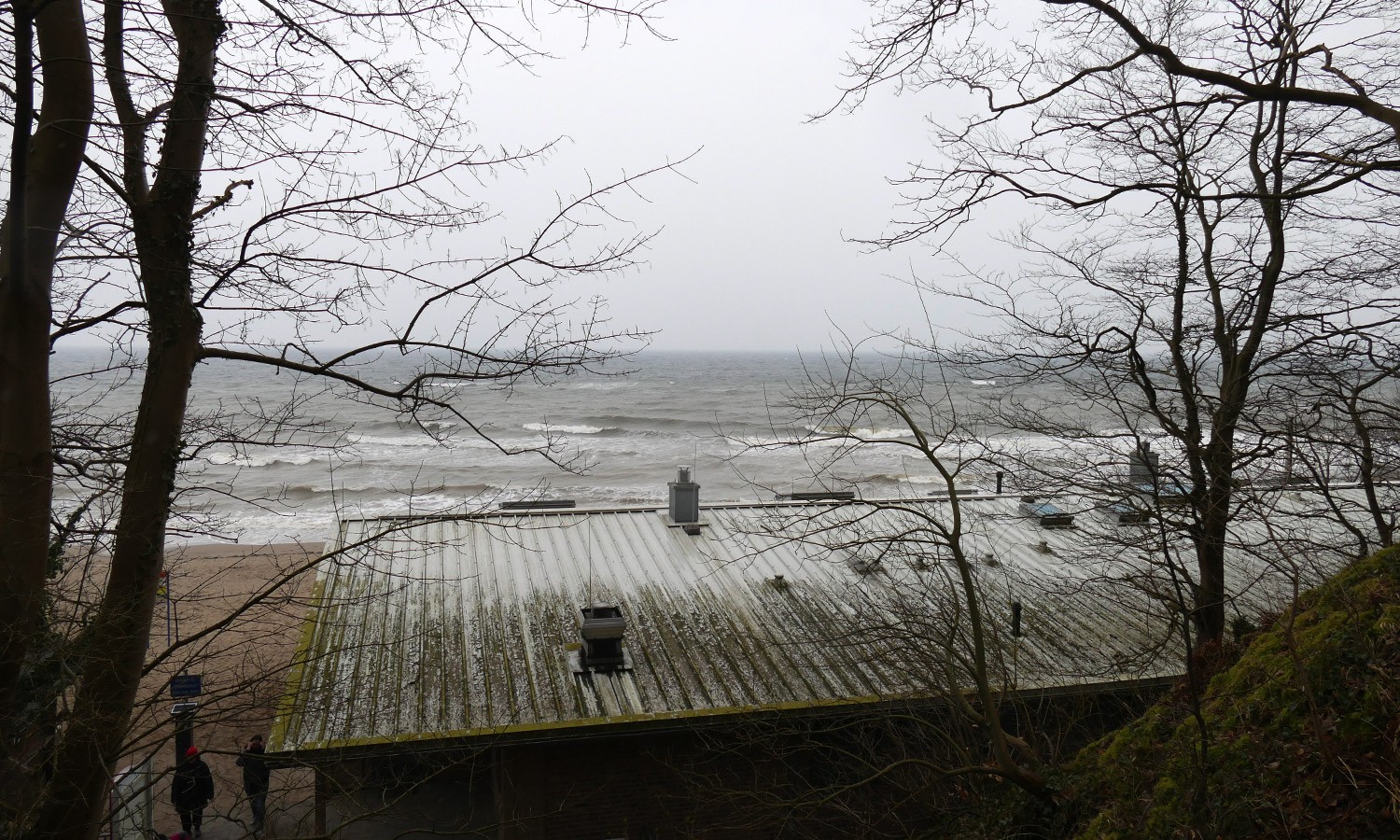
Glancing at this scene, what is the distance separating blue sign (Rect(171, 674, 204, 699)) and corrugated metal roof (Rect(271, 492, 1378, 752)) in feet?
3.13

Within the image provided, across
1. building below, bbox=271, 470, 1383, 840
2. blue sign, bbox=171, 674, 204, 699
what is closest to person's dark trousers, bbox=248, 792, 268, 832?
building below, bbox=271, 470, 1383, 840

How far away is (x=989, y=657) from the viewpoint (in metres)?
8.48

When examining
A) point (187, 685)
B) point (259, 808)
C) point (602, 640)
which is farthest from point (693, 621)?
point (187, 685)

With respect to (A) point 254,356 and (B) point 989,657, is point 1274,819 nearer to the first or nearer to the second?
(B) point 989,657

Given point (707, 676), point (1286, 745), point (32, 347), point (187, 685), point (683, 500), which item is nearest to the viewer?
point (32, 347)

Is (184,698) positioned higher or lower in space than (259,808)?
higher

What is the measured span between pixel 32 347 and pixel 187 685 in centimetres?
242

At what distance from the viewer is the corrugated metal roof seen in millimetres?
7355

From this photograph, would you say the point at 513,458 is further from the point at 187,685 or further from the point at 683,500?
the point at 187,685

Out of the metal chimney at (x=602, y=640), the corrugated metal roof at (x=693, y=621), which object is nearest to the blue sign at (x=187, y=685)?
the corrugated metal roof at (x=693, y=621)

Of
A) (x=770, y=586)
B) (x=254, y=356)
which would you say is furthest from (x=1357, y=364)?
(x=254, y=356)

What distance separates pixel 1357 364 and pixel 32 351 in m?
8.90

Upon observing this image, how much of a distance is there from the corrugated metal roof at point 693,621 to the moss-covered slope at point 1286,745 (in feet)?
2.75

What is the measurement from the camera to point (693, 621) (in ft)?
33.0
